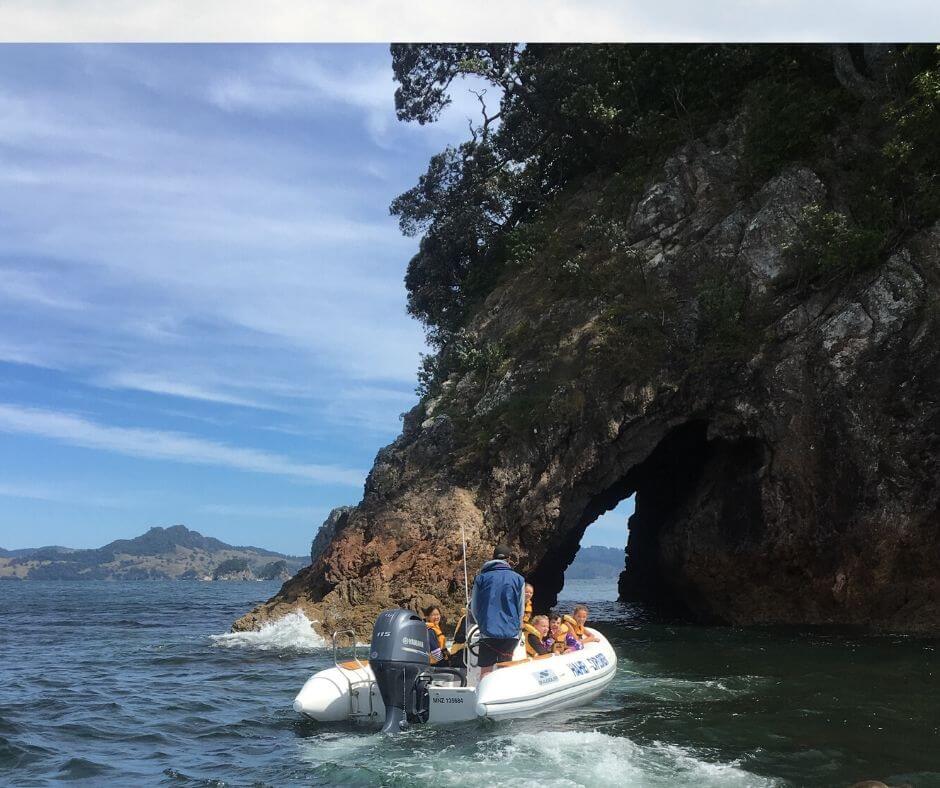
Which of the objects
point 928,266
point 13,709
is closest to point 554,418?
point 928,266

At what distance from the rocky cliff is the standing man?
8.71 metres

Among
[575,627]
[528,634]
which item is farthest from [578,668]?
[575,627]

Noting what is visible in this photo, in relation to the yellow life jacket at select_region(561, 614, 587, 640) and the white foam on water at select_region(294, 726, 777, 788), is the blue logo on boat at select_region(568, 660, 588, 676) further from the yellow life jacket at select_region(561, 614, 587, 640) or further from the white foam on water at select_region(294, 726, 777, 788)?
the white foam on water at select_region(294, 726, 777, 788)

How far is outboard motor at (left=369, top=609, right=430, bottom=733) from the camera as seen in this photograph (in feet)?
36.1

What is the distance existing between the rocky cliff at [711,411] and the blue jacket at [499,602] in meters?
8.72

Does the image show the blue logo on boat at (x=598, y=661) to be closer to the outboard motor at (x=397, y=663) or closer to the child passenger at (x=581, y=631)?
the child passenger at (x=581, y=631)

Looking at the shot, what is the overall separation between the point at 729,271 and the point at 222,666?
1517 centimetres

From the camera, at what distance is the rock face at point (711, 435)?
18906 mm

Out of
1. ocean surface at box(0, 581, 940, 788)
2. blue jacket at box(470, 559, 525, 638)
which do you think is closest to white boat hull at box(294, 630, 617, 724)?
ocean surface at box(0, 581, 940, 788)

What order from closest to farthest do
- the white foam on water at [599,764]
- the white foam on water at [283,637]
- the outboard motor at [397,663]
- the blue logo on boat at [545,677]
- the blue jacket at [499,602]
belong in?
the white foam on water at [599,764]
the outboard motor at [397,663]
the blue logo on boat at [545,677]
the blue jacket at [499,602]
the white foam on water at [283,637]

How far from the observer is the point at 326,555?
21.9 metres

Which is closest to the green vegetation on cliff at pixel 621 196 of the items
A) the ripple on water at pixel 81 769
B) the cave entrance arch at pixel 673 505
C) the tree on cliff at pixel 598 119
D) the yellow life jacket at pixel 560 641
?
the tree on cliff at pixel 598 119

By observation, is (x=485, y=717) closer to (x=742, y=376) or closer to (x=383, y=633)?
(x=383, y=633)

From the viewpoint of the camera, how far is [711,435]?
2180 centimetres
